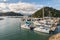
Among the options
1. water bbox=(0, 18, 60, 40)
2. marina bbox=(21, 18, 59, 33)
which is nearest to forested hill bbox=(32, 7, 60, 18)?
marina bbox=(21, 18, 59, 33)

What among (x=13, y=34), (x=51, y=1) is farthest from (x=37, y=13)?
(x=13, y=34)

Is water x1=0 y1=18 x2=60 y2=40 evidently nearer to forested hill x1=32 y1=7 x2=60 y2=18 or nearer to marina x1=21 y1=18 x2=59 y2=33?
marina x1=21 y1=18 x2=59 y2=33

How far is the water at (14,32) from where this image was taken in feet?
17.9

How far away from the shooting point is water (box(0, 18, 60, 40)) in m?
5.46

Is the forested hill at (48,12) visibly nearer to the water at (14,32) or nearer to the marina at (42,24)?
the marina at (42,24)

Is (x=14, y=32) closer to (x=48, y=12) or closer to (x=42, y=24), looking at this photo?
(x=42, y=24)

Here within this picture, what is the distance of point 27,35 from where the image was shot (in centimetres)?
577

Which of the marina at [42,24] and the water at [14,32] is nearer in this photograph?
the water at [14,32]

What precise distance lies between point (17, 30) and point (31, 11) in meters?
0.96

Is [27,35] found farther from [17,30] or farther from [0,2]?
[0,2]

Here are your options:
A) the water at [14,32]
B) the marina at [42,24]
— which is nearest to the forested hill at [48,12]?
the marina at [42,24]

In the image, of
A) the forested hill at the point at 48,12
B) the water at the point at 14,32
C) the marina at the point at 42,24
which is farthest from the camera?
the marina at the point at 42,24

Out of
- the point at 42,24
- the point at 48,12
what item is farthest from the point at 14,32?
the point at 48,12

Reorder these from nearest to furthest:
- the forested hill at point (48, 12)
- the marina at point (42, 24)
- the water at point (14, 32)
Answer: the water at point (14, 32) → the forested hill at point (48, 12) → the marina at point (42, 24)
